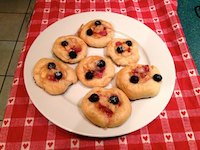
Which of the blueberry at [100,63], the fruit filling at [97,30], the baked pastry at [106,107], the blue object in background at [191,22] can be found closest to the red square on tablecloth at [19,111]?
the baked pastry at [106,107]

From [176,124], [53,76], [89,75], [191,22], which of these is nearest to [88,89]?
[89,75]

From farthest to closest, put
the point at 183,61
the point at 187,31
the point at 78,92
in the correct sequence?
the point at 187,31, the point at 183,61, the point at 78,92

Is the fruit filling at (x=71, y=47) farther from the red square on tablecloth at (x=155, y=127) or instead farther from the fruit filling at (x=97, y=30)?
the red square on tablecloth at (x=155, y=127)

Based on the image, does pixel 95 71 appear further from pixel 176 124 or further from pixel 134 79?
pixel 176 124

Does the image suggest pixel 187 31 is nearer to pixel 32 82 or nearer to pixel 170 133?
pixel 170 133

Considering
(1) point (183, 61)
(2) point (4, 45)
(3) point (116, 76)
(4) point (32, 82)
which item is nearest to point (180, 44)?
(1) point (183, 61)
